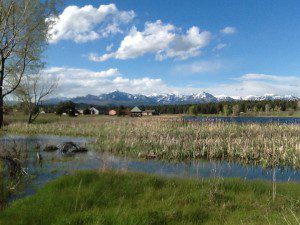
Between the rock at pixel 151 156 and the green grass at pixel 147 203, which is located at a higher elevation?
the green grass at pixel 147 203

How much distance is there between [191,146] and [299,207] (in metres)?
16.3

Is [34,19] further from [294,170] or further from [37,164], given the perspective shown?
[294,170]

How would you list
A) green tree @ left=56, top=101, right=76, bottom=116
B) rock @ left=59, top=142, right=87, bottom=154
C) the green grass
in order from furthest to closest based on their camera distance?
green tree @ left=56, top=101, right=76, bottom=116 → rock @ left=59, top=142, right=87, bottom=154 → the green grass

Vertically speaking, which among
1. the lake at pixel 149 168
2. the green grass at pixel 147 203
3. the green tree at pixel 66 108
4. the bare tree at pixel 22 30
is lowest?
the lake at pixel 149 168

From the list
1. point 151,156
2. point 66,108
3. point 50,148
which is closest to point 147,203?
point 151,156

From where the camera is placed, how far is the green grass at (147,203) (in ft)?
33.0

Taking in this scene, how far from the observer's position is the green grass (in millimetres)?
10047

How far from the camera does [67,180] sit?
45.1 feet

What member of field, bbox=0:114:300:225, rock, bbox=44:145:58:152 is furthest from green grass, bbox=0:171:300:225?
rock, bbox=44:145:58:152

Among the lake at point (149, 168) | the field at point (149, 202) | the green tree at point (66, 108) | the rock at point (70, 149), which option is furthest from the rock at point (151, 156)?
the green tree at point (66, 108)

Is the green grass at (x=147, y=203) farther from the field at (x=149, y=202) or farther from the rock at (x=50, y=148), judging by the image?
the rock at (x=50, y=148)

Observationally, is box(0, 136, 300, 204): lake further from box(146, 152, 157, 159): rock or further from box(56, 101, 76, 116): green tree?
box(56, 101, 76, 116): green tree

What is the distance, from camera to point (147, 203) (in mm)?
11945

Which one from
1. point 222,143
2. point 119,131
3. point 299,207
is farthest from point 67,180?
point 119,131
